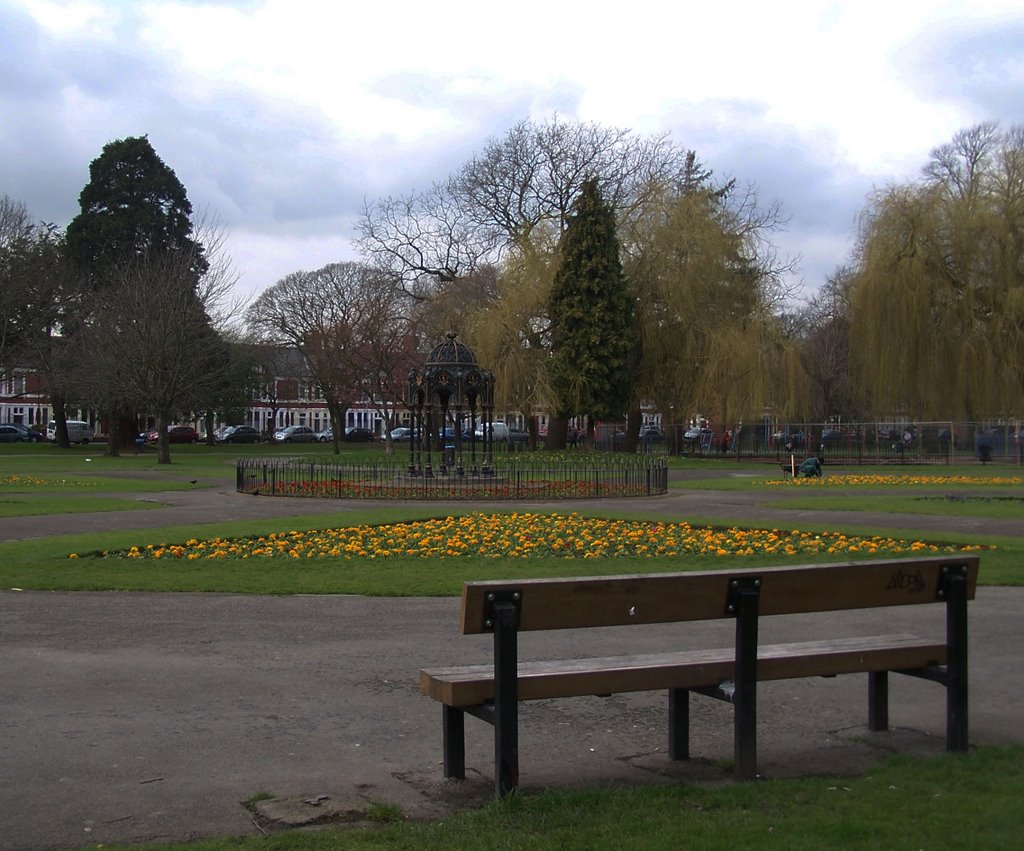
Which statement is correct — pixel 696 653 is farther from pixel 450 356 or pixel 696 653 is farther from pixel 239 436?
pixel 239 436

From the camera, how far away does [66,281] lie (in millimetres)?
66000

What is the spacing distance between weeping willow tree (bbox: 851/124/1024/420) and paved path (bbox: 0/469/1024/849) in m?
34.9

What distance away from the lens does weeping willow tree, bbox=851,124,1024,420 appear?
4303 cm

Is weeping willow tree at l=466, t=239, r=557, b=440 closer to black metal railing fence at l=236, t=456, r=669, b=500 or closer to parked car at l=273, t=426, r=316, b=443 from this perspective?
black metal railing fence at l=236, t=456, r=669, b=500

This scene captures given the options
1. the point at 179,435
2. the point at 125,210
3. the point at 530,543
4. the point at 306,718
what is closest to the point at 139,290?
the point at 125,210

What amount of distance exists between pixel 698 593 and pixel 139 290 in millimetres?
52700

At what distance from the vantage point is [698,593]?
551 centimetres

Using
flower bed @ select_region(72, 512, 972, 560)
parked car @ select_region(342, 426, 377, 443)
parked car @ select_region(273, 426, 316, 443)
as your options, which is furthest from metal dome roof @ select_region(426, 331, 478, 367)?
parked car @ select_region(342, 426, 377, 443)

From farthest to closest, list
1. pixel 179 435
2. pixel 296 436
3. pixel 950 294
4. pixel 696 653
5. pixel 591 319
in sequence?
pixel 296 436, pixel 179 435, pixel 591 319, pixel 950 294, pixel 696 653

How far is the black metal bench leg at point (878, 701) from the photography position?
6596 millimetres

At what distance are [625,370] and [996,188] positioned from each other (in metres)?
18.4

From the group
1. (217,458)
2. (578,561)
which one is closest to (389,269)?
(217,458)

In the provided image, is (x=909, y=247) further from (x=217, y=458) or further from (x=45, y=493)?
(x=217, y=458)

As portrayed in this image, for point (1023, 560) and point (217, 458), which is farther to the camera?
point (217, 458)
